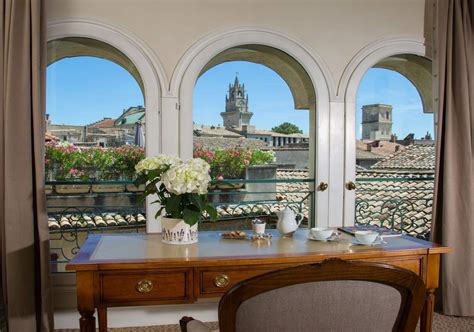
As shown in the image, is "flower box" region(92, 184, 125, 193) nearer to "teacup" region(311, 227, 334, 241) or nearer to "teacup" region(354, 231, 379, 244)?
"teacup" region(311, 227, 334, 241)

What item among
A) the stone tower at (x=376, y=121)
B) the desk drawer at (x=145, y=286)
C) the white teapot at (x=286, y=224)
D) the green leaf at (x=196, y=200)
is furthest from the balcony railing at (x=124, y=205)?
the desk drawer at (x=145, y=286)

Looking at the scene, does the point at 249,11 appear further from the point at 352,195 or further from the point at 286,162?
the point at 352,195

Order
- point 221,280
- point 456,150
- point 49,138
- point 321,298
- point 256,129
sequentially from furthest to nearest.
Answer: point 256,129, point 456,150, point 49,138, point 221,280, point 321,298

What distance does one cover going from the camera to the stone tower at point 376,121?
140 inches

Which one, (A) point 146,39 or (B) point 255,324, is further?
(A) point 146,39

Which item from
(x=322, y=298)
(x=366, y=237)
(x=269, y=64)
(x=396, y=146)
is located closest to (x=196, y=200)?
(x=366, y=237)

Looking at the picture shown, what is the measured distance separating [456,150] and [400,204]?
2.05 feet

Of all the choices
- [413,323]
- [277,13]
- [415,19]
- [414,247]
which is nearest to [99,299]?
[413,323]

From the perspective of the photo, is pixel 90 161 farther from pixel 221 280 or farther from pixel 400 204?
pixel 400 204

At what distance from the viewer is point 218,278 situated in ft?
6.76

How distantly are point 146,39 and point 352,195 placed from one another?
1935 millimetres

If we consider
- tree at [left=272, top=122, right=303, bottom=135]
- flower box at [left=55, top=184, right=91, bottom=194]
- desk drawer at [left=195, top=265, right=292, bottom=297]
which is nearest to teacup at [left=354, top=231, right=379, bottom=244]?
desk drawer at [left=195, top=265, right=292, bottom=297]

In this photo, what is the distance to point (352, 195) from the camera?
351 cm

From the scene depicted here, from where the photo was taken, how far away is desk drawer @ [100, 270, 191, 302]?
6.51 ft
